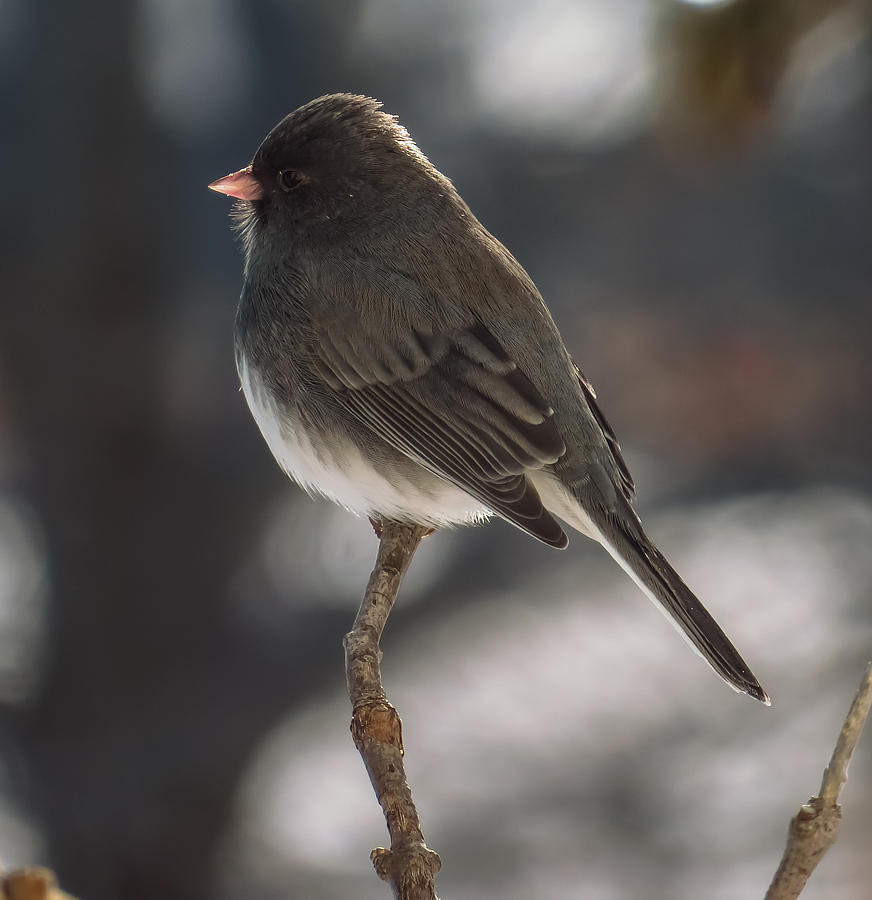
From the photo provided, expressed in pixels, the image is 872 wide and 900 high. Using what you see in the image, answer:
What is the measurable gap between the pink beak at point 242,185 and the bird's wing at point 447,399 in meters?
0.28

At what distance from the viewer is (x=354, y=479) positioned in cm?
170

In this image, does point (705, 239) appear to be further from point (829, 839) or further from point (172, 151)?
point (829, 839)

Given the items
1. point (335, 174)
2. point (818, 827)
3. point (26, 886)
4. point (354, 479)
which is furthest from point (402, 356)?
point (26, 886)

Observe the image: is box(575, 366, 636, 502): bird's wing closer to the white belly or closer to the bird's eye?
the white belly

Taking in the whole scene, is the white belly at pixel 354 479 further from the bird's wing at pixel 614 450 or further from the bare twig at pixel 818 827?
the bare twig at pixel 818 827

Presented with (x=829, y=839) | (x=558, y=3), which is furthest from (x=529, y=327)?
(x=558, y=3)

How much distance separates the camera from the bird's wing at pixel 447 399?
160 cm

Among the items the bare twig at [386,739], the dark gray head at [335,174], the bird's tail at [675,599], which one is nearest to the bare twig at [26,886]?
the bare twig at [386,739]

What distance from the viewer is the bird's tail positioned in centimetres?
140

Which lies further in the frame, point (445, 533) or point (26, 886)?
point (445, 533)

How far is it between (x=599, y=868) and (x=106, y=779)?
4.27 feet

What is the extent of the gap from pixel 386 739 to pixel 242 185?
97 centimetres

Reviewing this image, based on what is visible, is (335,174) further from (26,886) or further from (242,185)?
(26,886)

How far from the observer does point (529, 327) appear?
5.52 ft
